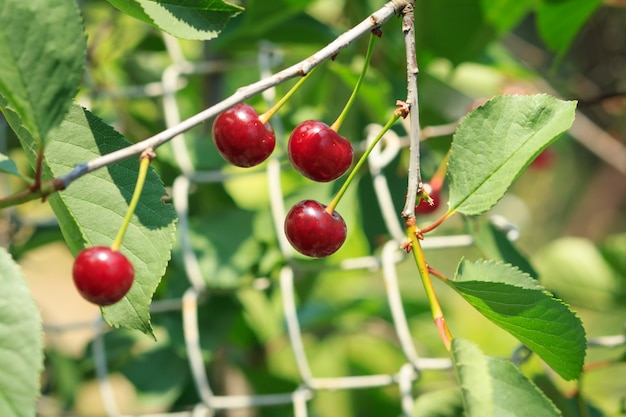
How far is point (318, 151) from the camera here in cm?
57

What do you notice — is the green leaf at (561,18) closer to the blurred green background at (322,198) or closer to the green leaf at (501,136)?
the blurred green background at (322,198)

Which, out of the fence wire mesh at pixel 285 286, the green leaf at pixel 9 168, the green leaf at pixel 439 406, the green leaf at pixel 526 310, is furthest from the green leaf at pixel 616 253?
the green leaf at pixel 9 168

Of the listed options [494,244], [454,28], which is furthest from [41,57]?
[454,28]

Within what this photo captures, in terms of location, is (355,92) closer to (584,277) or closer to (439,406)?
(439,406)

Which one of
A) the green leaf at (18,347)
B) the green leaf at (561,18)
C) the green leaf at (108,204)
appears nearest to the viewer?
the green leaf at (18,347)

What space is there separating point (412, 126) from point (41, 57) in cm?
23

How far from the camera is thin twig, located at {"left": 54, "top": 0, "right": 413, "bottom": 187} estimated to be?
1.58 feet

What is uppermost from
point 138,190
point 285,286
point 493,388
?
A: point 285,286

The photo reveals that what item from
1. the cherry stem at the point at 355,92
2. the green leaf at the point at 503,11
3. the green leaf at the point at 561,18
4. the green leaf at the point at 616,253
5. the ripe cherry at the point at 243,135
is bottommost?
the ripe cherry at the point at 243,135

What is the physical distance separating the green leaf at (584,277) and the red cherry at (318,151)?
78 cm

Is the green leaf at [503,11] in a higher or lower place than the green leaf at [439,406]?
higher

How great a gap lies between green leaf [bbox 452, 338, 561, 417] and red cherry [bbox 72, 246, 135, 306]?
22cm

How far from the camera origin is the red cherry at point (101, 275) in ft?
1.56

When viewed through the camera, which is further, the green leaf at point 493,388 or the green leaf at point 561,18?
the green leaf at point 561,18
